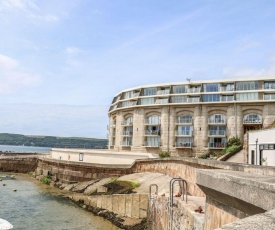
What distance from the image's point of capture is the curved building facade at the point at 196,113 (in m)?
51.8

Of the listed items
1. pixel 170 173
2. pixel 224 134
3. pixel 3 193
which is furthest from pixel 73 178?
pixel 224 134

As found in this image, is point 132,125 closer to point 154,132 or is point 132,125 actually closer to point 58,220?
point 154,132

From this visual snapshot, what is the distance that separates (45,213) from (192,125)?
33963 mm

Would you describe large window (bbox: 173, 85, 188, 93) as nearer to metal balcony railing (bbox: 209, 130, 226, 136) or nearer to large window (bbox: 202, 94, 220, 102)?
large window (bbox: 202, 94, 220, 102)

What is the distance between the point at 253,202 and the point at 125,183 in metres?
26.0

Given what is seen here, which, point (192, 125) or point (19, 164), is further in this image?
point (19, 164)

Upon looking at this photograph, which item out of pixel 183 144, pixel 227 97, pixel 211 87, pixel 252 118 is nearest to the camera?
pixel 252 118

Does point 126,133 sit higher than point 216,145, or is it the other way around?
point 126,133

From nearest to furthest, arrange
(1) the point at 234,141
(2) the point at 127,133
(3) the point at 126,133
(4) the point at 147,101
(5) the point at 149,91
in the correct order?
1. (1) the point at 234,141
2. (4) the point at 147,101
3. (5) the point at 149,91
4. (2) the point at 127,133
5. (3) the point at 126,133

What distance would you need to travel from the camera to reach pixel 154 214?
19109 millimetres

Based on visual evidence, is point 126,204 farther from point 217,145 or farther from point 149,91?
point 149,91

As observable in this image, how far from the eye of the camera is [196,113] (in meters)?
54.9

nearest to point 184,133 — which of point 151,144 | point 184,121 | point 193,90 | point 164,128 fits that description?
point 184,121

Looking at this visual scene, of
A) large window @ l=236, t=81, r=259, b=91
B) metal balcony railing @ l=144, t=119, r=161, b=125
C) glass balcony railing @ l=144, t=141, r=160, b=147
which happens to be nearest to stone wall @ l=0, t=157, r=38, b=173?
glass balcony railing @ l=144, t=141, r=160, b=147
